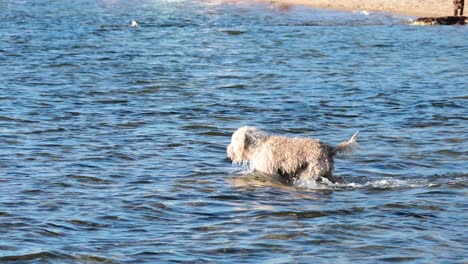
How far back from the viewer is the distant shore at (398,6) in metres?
41.5

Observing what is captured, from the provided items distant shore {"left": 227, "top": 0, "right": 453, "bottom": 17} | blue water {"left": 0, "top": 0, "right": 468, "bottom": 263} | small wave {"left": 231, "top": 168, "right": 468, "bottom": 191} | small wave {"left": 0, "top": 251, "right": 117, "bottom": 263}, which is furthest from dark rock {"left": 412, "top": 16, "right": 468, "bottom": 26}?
small wave {"left": 0, "top": 251, "right": 117, "bottom": 263}

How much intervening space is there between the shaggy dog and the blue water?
0.68 feet

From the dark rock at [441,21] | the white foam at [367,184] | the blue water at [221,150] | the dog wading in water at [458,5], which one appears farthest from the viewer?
the dog wading in water at [458,5]

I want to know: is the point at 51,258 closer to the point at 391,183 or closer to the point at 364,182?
the point at 364,182

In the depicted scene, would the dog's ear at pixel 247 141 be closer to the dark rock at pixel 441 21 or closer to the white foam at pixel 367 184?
the white foam at pixel 367 184

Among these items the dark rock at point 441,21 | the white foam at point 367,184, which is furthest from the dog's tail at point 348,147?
the dark rock at point 441,21

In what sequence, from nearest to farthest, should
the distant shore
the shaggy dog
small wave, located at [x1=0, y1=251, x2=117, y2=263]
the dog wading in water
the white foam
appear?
small wave, located at [x1=0, y1=251, x2=117, y2=263]
the shaggy dog
the white foam
the dog wading in water
the distant shore

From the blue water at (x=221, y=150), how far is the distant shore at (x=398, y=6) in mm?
12566

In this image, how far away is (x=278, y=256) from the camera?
26.6 ft

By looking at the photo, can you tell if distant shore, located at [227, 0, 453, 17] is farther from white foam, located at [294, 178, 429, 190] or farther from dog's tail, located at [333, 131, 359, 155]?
dog's tail, located at [333, 131, 359, 155]

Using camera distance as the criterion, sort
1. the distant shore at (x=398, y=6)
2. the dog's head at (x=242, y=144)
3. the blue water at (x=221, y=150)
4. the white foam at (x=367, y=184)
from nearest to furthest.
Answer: the blue water at (x=221, y=150), the white foam at (x=367, y=184), the dog's head at (x=242, y=144), the distant shore at (x=398, y=6)

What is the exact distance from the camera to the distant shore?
136 ft

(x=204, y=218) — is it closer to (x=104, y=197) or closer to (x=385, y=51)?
(x=104, y=197)

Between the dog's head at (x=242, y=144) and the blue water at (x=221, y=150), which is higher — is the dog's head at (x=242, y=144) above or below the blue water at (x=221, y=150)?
above
